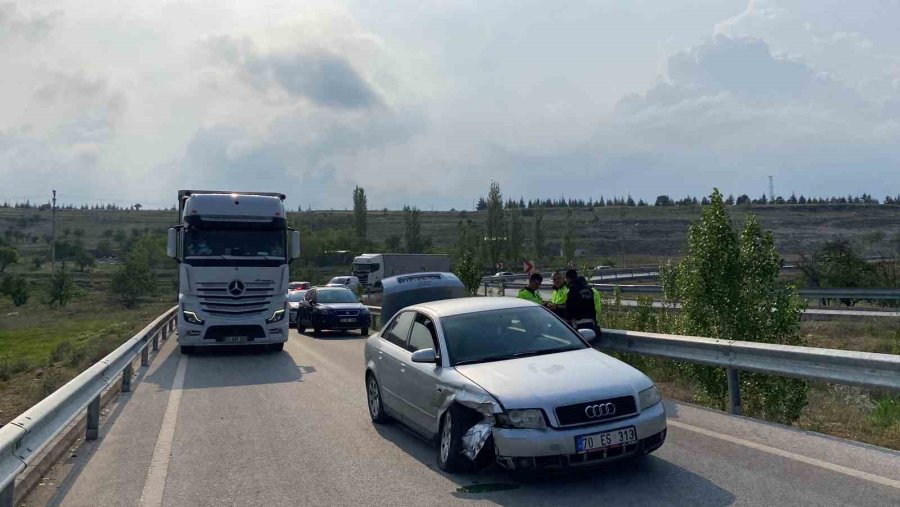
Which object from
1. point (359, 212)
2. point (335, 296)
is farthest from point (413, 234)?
point (335, 296)

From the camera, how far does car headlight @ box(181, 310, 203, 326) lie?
54.9 ft

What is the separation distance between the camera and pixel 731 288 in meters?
11.9

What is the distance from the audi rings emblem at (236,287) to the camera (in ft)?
55.4

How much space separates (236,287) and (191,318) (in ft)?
3.80

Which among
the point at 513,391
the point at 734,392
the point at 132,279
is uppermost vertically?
the point at 513,391

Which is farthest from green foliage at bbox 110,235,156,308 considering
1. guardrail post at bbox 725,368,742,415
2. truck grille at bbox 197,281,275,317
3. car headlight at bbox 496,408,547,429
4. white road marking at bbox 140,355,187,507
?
car headlight at bbox 496,408,547,429

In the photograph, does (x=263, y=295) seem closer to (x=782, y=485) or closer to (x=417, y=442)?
(x=417, y=442)

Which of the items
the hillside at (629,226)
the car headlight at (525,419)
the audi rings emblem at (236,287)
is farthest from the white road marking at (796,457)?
the hillside at (629,226)

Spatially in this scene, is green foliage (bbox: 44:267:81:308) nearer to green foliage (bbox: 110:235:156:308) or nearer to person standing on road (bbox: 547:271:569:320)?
green foliage (bbox: 110:235:156:308)

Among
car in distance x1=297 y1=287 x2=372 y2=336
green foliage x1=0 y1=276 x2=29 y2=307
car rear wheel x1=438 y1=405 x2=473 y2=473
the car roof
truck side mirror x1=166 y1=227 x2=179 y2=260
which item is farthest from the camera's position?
green foliage x1=0 y1=276 x2=29 y2=307

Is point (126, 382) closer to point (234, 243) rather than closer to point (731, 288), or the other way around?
point (234, 243)

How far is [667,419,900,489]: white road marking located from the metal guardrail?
5883mm

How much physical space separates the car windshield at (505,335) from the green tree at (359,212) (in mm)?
Result: 92866

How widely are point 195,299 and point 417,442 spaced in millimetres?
10253
